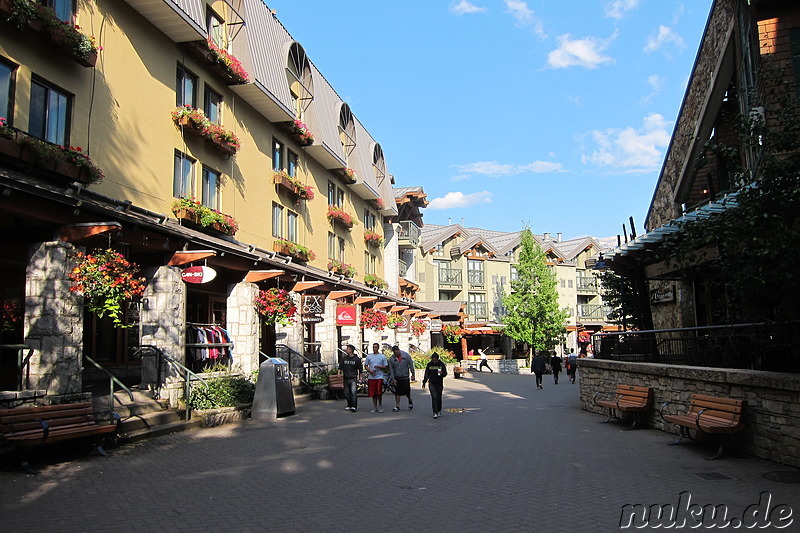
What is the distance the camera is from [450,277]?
61812mm

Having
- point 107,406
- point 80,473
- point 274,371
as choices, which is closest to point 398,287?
point 274,371

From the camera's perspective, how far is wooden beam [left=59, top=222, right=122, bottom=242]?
10.4m

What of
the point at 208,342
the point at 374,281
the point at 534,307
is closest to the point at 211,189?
the point at 208,342

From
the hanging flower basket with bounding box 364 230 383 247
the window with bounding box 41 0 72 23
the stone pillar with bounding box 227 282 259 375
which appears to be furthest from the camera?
the hanging flower basket with bounding box 364 230 383 247

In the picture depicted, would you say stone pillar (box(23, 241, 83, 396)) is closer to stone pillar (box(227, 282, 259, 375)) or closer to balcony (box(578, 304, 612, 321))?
stone pillar (box(227, 282, 259, 375))

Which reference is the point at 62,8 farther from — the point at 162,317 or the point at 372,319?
the point at 372,319

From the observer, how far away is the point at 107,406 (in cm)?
1121

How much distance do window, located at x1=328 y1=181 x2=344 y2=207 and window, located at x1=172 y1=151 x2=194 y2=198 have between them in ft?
39.9

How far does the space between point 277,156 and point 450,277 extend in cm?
4010

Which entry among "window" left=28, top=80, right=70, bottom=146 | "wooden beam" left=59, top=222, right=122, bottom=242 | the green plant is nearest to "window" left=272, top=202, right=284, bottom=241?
the green plant

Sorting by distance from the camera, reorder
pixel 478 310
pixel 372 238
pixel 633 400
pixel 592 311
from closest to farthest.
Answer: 1. pixel 633 400
2. pixel 372 238
3. pixel 478 310
4. pixel 592 311

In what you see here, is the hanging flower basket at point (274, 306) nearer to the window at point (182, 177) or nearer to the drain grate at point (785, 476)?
the window at point (182, 177)

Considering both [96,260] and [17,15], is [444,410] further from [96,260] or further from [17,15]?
[17,15]

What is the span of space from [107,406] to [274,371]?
384 centimetres
